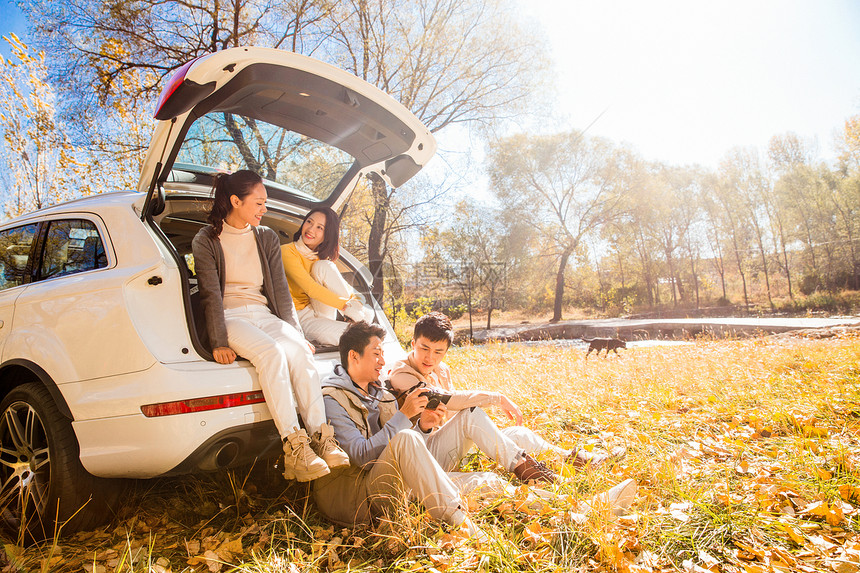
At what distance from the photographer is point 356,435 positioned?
233 cm

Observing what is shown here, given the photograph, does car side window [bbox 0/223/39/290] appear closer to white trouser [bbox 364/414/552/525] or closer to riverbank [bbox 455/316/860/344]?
white trouser [bbox 364/414/552/525]

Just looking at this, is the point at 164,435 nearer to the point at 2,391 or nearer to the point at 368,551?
the point at 368,551

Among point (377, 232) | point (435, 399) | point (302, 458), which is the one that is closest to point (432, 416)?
point (435, 399)

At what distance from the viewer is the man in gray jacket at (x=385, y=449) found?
6.97 feet

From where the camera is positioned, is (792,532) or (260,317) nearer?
(792,532)

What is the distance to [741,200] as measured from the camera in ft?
83.1

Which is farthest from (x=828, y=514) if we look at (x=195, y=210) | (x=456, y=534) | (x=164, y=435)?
(x=195, y=210)

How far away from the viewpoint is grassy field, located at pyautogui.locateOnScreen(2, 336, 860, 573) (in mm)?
1924

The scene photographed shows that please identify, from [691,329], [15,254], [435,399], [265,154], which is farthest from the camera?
[691,329]

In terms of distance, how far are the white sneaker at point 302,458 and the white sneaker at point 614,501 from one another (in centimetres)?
118

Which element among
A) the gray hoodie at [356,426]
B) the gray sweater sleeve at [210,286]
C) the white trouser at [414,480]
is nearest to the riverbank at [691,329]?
the gray hoodie at [356,426]

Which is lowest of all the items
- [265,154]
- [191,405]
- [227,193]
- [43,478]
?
[43,478]

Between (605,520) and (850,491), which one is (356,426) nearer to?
(605,520)

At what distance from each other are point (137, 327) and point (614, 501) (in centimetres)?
228
